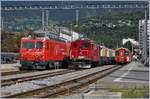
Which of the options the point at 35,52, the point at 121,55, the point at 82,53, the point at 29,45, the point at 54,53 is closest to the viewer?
the point at 35,52

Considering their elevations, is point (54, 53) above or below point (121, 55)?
above

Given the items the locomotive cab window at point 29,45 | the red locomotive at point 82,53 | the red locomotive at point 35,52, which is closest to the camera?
the red locomotive at point 35,52

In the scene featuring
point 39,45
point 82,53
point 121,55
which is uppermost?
point 39,45

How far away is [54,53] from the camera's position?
140 ft

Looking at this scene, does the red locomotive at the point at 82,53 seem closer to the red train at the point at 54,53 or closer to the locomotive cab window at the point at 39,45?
the red train at the point at 54,53

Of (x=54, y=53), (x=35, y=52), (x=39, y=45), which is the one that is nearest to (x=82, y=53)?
(x=54, y=53)

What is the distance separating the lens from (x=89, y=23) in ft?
418

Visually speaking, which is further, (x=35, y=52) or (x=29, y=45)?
(x=29, y=45)

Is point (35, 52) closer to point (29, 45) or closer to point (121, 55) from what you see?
point (29, 45)

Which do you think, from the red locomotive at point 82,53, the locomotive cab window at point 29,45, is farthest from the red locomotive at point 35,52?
the red locomotive at point 82,53

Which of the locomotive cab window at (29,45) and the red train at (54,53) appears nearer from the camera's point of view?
the red train at (54,53)

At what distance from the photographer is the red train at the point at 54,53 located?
1560 inches

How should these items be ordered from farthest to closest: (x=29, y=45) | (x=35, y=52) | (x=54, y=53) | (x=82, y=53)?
(x=82, y=53) → (x=54, y=53) → (x=29, y=45) → (x=35, y=52)

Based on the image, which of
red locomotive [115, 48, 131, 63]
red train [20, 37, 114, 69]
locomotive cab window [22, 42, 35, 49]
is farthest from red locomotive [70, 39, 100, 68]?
red locomotive [115, 48, 131, 63]
